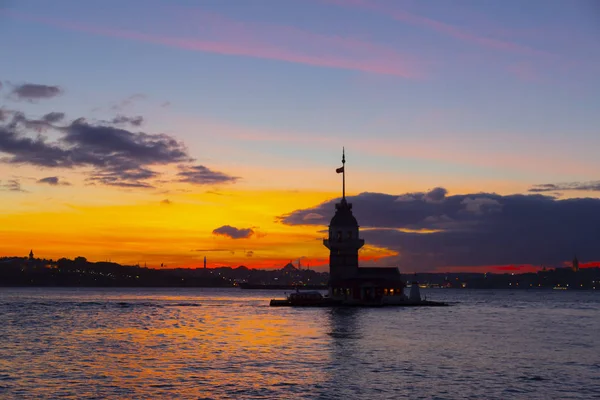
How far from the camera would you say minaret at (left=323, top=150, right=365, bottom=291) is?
132500mm

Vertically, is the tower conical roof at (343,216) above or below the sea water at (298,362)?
above

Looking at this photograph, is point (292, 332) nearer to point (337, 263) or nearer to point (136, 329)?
point (136, 329)

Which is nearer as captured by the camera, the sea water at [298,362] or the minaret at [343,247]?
the sea water at [298,362]

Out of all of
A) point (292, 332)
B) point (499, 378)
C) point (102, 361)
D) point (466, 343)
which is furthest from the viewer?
point (292, 332)

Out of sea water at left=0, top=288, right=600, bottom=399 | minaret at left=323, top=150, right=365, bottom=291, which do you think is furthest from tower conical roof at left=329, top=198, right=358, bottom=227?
sea water at left=0, top=288, right=600, bottom=399

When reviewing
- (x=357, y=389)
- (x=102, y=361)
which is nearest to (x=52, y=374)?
(x=102, y=361)

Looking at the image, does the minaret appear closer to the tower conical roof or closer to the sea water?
the tower conical roof

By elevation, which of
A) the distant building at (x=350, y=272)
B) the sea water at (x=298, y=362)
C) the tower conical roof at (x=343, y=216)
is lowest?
the sea water at (x=298, y=362)

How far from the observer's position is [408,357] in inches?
2368

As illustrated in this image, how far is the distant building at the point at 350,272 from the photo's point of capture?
132 m

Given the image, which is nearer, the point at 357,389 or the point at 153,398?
the point at 153,398

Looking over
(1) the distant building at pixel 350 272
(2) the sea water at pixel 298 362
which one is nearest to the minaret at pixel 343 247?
(1) the distant building at pixel 350 272

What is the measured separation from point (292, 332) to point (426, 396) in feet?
144

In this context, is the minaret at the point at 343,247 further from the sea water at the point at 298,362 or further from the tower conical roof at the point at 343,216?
the sea water at the point at 298,362
